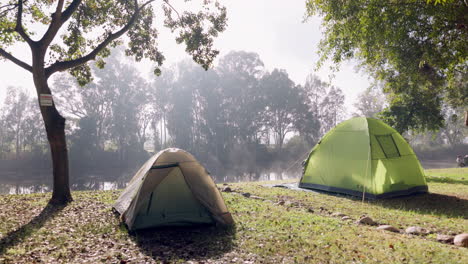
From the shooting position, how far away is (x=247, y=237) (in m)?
6.60

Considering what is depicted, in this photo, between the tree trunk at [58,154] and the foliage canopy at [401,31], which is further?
the tree trunk at [58,154]

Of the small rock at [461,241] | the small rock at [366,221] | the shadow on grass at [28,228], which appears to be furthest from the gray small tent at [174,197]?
the small rock at [461,241]

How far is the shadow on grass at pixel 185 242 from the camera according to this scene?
568 cm

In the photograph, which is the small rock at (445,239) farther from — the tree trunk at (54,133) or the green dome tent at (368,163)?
the tree trunk at (54,133)

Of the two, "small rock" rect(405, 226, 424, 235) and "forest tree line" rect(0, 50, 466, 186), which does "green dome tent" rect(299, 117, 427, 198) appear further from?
"forest tree line" rect(0, 50, 466, 186)

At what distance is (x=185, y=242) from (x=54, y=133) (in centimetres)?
648

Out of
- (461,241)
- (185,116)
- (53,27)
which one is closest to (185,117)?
(185,116)

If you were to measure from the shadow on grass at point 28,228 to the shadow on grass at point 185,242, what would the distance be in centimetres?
232

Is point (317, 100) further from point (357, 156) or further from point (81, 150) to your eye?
point (357, 156)

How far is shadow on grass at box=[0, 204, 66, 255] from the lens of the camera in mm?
6201

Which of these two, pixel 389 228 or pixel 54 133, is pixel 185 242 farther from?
pixel 54 133

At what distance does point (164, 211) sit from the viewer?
7312 mm

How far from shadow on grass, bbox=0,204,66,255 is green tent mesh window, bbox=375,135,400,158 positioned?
35.8ft

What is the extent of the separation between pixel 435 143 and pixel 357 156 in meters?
55.9
